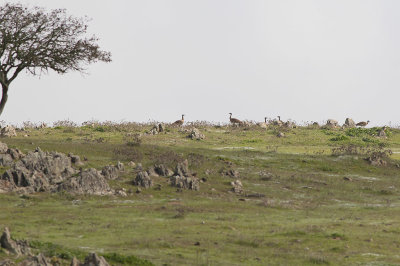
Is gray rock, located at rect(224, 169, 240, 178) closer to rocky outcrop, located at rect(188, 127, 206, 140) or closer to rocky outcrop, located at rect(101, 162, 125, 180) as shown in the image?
rocky outcrop, located at rect(101, 162, 125, 180)

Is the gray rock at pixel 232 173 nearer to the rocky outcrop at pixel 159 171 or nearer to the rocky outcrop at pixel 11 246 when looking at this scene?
the rocky outcrop at pixel 159 171

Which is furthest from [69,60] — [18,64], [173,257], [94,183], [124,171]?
[173,257]

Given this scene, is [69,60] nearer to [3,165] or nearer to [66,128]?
[66,128]

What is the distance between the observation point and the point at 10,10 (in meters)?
46.1

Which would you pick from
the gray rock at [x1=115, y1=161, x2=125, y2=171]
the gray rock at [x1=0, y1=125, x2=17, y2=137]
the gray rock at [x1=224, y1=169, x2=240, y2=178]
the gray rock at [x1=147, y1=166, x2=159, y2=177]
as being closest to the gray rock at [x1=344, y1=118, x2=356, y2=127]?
the gray rock at [x1=224, y1=169, x2=240, y2=178]

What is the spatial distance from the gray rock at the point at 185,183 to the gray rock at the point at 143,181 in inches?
53.5

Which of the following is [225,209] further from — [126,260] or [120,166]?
[126,260]

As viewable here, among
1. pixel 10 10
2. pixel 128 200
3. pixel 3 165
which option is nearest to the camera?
pixel 128 200

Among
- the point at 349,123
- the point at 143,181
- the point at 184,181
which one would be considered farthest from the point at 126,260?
the point at 349,123

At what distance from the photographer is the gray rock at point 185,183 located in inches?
1421

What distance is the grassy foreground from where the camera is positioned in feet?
73.8

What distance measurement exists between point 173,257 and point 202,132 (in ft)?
126

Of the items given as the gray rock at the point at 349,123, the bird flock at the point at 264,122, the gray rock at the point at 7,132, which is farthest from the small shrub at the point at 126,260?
the gray rock at the point at 349,123

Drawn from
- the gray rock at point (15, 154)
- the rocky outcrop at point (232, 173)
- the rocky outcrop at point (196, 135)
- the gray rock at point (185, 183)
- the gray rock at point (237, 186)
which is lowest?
the gray rock at point (237, 186)
